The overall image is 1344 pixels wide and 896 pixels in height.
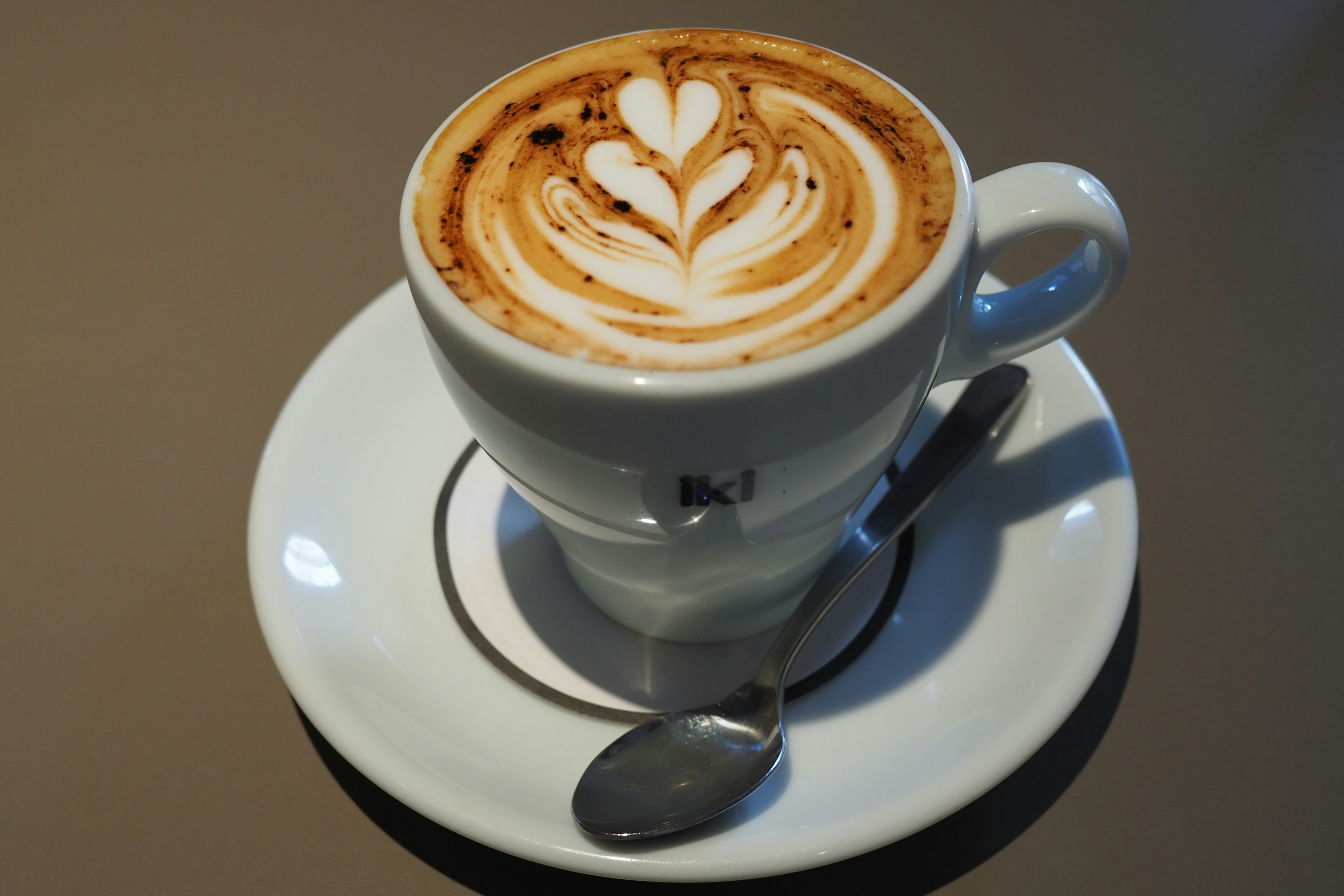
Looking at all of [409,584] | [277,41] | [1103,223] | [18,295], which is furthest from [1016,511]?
[277,41]

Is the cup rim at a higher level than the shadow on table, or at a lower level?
higher

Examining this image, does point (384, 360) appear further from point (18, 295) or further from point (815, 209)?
point (18, 295)

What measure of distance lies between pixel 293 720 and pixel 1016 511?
2.62ft

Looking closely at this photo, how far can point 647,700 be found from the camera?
0.99 meters

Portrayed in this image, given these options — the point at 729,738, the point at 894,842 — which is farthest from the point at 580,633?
the point at 894,842

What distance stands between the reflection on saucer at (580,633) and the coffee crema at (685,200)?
0.41 m

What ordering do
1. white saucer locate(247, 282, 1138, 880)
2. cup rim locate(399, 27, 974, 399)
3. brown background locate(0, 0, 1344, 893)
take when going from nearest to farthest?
1. cup rim locate(399, 27, 974, 399)
2. white saucer locate(247, 282, 1138, 880)
3. brown background locate(0, 0, 1344, 893)

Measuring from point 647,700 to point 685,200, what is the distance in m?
0.48

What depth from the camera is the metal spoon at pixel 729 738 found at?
0.82 metres

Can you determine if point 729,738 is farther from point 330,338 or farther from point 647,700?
point 330,338

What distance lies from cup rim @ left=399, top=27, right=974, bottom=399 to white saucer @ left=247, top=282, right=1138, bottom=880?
1.17ft

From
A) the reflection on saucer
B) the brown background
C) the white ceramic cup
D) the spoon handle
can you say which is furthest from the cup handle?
the brown background

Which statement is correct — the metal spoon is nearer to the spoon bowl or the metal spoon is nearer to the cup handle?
the spoon bowl

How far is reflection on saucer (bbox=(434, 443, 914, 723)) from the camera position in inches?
39.1
